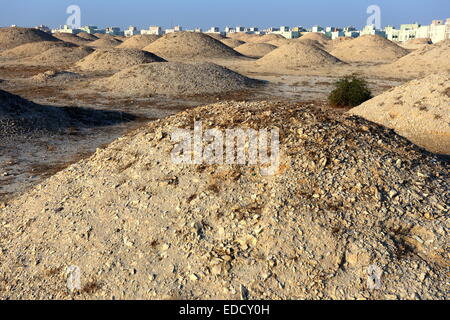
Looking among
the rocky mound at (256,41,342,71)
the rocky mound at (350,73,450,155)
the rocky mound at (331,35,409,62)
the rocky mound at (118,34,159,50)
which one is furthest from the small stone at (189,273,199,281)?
the rocky mound at (118,34,159,50)

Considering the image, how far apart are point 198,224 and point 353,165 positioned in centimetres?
323

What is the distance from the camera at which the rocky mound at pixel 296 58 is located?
53812 millimetres

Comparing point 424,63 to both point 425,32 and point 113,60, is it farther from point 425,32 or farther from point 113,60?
point 425,32

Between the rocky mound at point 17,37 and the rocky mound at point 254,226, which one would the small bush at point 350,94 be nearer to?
the rocky mound at point 254,226

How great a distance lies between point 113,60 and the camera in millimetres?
45219

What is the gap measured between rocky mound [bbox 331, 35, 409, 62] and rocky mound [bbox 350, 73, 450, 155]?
162 ft

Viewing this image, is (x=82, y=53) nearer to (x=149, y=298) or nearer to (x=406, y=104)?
(x=406, y=104)

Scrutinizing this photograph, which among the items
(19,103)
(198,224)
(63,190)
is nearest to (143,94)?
(19,103)

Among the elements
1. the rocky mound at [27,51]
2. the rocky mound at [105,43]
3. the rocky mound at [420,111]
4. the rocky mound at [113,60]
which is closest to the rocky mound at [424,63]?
the rocky mound at [420,111]

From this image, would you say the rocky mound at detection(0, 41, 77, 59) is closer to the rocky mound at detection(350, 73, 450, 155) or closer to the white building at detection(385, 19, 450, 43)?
the rocky mound at detection(350, 73, 450, 155)
